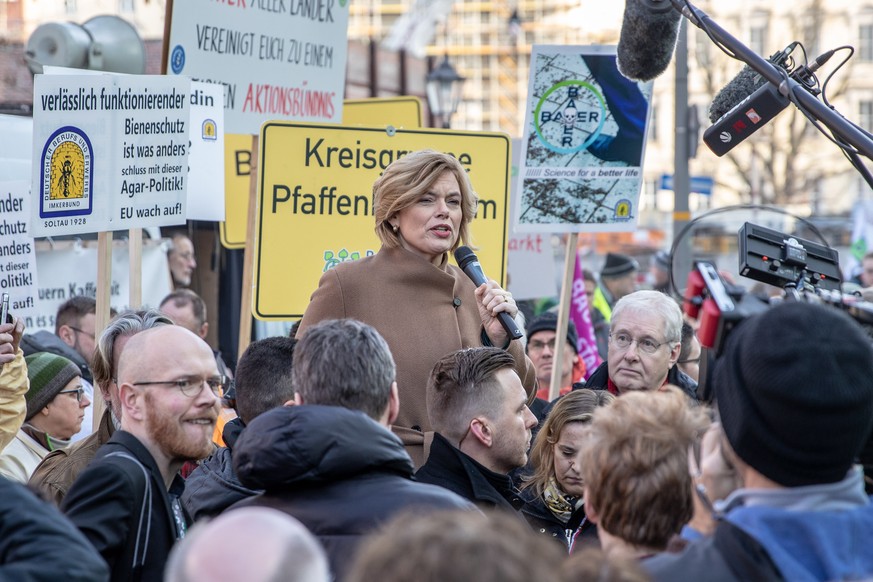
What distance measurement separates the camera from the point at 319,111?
23.6ft

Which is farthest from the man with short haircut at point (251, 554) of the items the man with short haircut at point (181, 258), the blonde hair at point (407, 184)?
the man with short haircut at point (181, 258)

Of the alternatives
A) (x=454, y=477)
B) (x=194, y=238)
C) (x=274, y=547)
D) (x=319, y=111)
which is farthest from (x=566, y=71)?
(x=194, y=238)

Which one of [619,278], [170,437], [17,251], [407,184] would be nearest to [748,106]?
[407,184]

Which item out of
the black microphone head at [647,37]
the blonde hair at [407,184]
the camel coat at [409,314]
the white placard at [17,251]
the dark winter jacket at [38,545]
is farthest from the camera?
the white placard at [17,251]

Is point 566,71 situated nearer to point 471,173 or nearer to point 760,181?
point 471,173

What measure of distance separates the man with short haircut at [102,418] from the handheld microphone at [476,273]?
46.3 inches

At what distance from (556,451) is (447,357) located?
61cm

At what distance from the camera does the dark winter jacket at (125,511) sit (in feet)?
9.96

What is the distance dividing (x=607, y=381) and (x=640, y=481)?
8.48ft

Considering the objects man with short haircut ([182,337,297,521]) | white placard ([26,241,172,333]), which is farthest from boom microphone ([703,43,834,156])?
white placard ([26,241,172,333])

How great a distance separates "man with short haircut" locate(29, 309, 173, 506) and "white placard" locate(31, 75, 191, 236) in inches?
48.3

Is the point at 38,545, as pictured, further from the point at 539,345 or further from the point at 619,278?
the point at 619,278

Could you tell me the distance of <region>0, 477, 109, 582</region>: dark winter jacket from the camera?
7.81 ft

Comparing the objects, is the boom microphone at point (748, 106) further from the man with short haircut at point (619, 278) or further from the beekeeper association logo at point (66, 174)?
the man with short haircut at point (619, 278)
